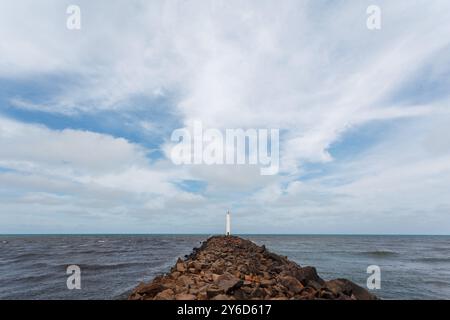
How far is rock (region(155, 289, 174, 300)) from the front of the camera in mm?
8576

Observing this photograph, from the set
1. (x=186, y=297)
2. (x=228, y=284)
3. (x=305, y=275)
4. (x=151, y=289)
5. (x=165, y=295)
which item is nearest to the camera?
(x=186, y=297)

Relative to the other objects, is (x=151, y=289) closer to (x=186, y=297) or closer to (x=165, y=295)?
(x=165, y=295)

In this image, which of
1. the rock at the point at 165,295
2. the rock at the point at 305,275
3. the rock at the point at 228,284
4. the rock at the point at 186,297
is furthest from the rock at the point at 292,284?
the rock at the point at 165,295

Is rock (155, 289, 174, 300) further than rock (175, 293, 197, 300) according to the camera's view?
Yes

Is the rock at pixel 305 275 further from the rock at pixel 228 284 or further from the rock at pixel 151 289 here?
the rock at pixel 151 289

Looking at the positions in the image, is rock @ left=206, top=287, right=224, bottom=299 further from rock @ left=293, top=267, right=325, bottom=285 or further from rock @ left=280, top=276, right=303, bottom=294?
rock @ left=293, top=267, right=325, bottom=285

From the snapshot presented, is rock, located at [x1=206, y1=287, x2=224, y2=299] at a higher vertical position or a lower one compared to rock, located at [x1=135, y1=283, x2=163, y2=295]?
higher

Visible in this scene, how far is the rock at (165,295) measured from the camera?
858cm

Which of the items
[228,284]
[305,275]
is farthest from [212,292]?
[305,275]

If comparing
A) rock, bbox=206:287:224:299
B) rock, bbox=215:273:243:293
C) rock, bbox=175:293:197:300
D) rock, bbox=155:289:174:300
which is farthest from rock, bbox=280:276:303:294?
rock, bbox=155:289:174:300

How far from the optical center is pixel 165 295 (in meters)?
8.73

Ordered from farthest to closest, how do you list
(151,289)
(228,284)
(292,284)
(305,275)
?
(305,275)
(151,289)
(292,284)
(228,284)
